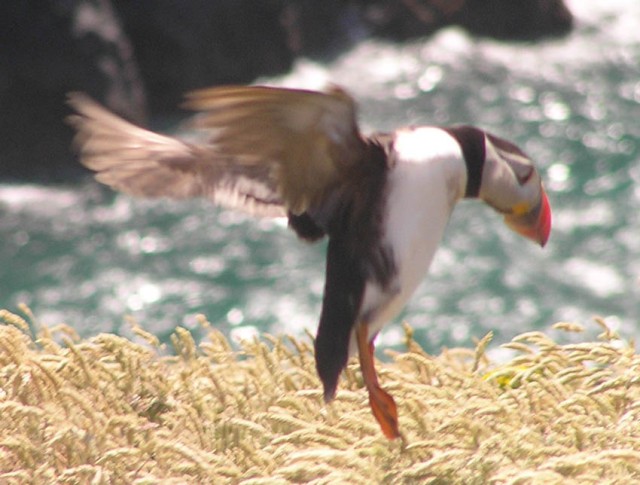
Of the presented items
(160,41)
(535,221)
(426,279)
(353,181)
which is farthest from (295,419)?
(160,41)

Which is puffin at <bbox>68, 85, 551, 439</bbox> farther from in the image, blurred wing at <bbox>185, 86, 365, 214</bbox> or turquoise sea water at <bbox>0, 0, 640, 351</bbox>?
turquoise sea water at <bbox>0, 0, 640, 351</bbox>

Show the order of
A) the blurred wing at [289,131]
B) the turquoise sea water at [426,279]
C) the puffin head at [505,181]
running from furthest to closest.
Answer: the turquoise sea water at [426,279]
the puffin head at [505,181]
the blurred wing at [289,131]

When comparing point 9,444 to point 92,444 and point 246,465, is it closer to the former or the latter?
point 92,444

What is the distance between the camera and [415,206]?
236 centimetres

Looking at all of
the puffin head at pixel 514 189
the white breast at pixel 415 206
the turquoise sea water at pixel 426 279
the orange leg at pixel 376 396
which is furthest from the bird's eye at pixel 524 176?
the turquoise sea water at pixel 426 279

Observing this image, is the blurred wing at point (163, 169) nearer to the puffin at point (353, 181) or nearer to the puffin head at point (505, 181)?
the puffin at point (353, 181)

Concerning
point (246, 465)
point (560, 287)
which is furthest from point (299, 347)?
point (560, 287)

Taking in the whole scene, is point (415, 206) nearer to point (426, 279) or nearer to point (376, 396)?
point (376, 396)

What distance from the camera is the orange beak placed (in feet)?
8.91

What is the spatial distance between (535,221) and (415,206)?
486 mm

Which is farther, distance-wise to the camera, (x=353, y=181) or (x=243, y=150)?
(x=353, y=181)

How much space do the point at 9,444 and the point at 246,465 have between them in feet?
1.55

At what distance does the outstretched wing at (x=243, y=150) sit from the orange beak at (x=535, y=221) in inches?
21.7

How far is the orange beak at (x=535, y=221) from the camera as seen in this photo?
272 centimetres
